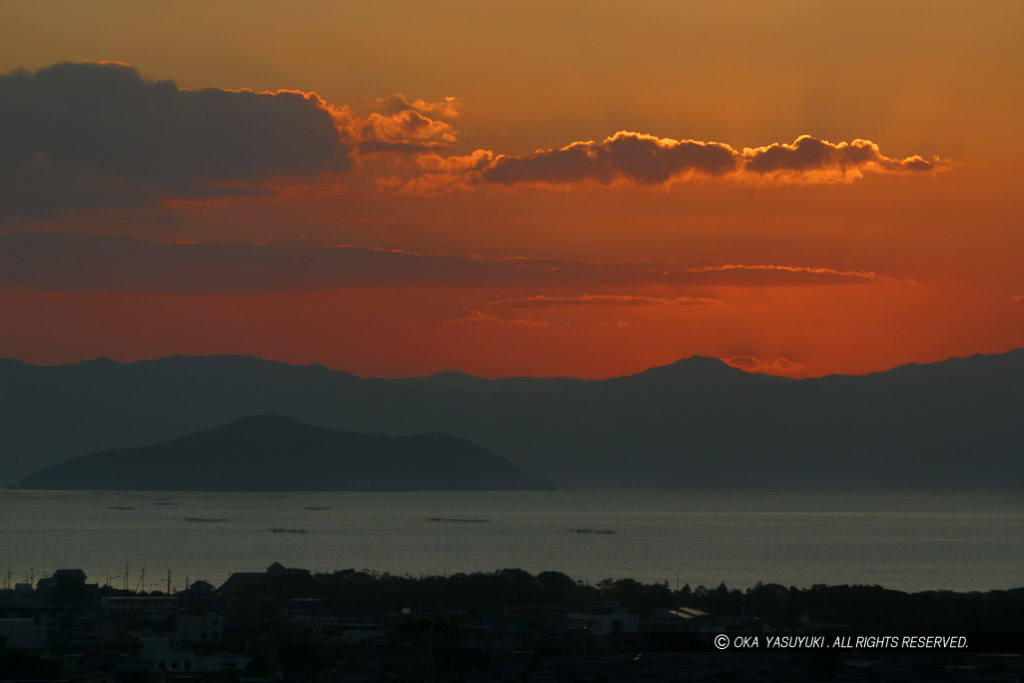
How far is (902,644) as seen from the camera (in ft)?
131

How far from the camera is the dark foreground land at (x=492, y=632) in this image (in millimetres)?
37250

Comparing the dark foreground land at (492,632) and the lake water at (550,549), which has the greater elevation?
the lake water at (550,549)

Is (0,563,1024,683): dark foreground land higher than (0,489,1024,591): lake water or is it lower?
lower

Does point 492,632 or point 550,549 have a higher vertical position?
point 550,549

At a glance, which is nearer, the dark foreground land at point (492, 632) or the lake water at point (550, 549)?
the dark foreground land at point (492, 632)

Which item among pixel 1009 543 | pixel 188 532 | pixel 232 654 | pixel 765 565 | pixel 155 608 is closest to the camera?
pixel 232 654

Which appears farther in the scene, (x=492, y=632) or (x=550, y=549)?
(x=550, y=549)

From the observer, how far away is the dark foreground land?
3725cm

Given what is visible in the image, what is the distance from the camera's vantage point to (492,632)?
49.2 m

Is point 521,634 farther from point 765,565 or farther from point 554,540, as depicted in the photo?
point 554,540

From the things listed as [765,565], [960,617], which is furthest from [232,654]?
[765,565]

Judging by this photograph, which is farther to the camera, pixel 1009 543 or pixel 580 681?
pixel 1009 543

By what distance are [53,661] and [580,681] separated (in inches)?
619

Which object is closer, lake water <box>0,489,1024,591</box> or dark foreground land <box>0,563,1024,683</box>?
dark foreground land <box>0,563,1024,683</box>
